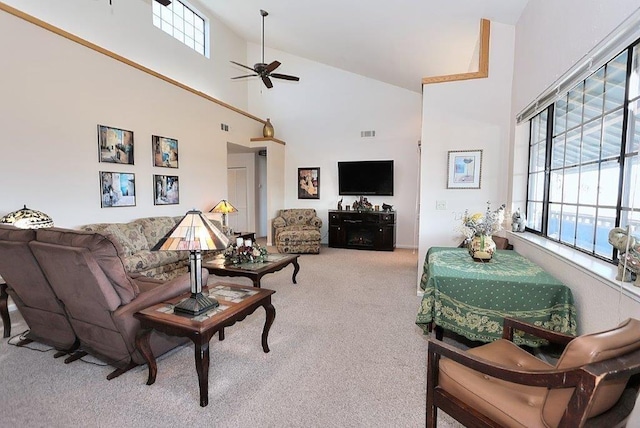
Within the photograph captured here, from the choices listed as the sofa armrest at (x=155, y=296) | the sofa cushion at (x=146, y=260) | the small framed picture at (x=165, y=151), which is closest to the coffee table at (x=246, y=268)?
the sofa cushion at (x=146, y=260)

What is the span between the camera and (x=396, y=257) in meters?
6.15

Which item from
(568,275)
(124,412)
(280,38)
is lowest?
(124,412)

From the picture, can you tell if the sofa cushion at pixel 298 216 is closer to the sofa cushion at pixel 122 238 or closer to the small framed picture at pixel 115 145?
the small framed picture at pixel 115 145

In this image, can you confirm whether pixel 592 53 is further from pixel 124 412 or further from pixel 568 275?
pixel 124 412

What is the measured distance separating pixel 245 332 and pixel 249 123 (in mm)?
5673

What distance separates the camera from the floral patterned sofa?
3867mm

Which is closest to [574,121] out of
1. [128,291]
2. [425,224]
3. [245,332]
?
[425,224]

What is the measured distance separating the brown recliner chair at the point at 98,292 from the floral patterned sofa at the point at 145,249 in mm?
1600

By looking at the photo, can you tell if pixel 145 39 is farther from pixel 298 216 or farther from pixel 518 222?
pixel 518 222

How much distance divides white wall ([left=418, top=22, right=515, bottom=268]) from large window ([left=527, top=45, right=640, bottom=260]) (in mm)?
522

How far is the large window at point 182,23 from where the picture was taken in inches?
210

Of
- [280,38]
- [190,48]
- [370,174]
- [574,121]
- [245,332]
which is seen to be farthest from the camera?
[370,174]

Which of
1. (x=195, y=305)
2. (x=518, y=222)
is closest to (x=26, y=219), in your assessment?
(x=195, y=305)

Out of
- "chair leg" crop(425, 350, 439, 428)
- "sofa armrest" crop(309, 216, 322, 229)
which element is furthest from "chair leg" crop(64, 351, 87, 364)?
"sofa armrest" crop(309, 216, 322, 229)
